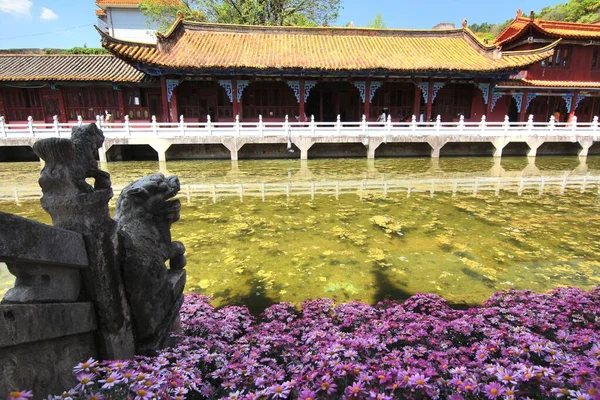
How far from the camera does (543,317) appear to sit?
3.17 m

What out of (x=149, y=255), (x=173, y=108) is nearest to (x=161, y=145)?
(x=173, y=108)

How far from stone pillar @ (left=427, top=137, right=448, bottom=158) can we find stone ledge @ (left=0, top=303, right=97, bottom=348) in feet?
51.3

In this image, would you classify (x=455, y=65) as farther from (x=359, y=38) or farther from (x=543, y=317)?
(x=543, y=317)

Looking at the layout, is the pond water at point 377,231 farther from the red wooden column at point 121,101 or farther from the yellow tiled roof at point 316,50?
the red wooden column at point 121,101

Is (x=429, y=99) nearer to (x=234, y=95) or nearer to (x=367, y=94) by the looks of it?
(x=367, y=94)

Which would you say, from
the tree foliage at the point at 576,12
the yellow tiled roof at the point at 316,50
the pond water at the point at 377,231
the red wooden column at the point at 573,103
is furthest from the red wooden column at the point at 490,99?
the tree foliage at the point at 576,12

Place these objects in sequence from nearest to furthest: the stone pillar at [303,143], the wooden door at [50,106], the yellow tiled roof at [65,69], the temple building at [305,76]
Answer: the stone pillar at [303,143], the temple building at [305,76], the yellow tiled roof at [65,69], the wooden door at [50,106]

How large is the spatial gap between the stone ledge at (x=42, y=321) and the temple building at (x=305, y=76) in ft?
50.1

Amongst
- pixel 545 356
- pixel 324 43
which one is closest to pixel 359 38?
pixel 324 43

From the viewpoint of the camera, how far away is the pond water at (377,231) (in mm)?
4754

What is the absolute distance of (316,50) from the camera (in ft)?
60.4

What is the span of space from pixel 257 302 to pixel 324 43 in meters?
17.9

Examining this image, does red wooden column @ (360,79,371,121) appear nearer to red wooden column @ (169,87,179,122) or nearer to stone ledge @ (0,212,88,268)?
red wooden column @ (169,87,179,122)

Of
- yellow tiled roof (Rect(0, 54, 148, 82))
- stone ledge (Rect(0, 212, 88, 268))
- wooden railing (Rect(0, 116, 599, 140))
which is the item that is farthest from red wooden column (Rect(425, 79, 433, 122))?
stone ledge (Rect(0, 212, 88, 268))
